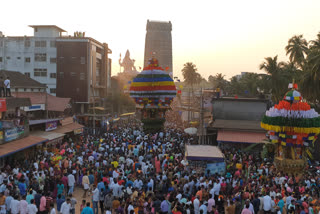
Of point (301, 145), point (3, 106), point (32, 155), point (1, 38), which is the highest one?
point (1, 38)

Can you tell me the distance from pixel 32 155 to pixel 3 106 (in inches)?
167

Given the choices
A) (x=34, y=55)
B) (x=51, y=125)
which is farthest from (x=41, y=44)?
(x=51, y=125)

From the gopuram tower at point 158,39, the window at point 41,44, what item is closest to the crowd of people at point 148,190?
the window at point 41,44

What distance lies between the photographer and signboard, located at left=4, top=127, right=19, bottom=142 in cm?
1809

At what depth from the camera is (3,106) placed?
18250 millimetres

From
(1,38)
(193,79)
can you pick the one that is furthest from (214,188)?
(193,79)

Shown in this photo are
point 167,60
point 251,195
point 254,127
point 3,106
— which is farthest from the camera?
point 167,60

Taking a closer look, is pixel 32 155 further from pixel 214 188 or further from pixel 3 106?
pixel 214 188

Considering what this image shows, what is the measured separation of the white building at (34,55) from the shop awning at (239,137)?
105 ft

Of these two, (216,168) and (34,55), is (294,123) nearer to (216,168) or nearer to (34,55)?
(216,168)

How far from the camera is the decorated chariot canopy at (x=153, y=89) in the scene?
102ft

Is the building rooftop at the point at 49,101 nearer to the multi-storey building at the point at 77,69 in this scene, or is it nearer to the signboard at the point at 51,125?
the signboard at the point at 51,125

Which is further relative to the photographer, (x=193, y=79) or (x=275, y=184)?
(x=193, y=79)

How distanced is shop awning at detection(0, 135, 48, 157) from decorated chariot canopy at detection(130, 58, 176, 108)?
464 inches
